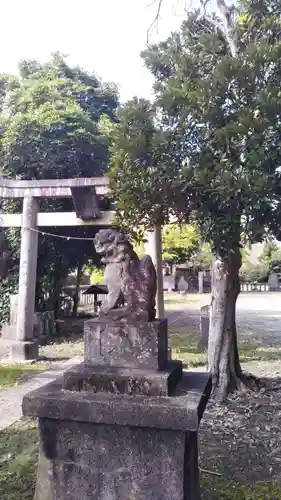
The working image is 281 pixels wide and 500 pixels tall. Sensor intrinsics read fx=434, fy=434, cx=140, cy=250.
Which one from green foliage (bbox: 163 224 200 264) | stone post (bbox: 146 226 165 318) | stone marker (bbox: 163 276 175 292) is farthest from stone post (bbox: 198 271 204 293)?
stone post (bbox: 146 226 165 318)

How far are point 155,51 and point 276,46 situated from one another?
2.43 metres

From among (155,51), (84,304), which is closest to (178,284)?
(84,304)

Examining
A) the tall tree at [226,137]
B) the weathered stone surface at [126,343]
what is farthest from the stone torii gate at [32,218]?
the weathered stone surface at [126,343]

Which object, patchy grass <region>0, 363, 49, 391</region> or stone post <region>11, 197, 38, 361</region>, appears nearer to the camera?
patchy grass <region>0, 363, 49, 391</region>

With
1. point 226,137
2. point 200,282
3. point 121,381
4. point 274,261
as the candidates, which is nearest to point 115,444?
point 121,381

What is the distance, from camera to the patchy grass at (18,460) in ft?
12.0

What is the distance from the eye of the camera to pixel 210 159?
3949mm

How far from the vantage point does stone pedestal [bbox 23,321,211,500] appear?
107 inches

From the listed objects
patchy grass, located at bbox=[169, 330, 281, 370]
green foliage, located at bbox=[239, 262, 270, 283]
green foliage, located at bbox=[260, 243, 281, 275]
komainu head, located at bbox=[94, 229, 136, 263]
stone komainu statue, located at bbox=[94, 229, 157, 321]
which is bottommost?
patchy grass, located at bbox=[169, 330, 281, 370]

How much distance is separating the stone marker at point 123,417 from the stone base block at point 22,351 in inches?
247

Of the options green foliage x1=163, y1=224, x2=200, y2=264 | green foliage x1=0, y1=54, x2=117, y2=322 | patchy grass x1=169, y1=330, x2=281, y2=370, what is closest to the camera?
patchy grass x1=169, y1=330, x2=281, y2=370

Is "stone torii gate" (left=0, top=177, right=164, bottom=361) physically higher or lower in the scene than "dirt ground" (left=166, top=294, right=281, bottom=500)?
higher

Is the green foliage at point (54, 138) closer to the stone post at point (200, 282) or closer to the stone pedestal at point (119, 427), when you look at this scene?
the stone pedestal at point (119, 427)

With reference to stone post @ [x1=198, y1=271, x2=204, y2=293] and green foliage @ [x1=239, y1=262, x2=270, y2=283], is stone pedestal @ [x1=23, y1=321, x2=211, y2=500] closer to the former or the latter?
stone post @ [x1=198, y1=271, x2=204, y2=293]
